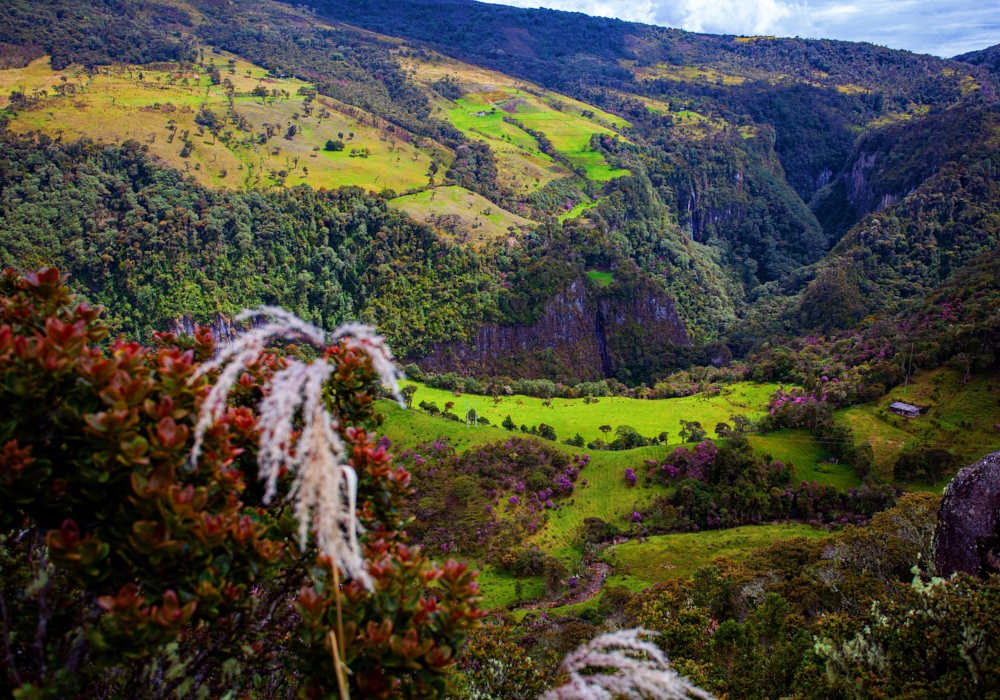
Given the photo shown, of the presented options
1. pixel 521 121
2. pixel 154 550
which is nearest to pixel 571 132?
pixel 521 121

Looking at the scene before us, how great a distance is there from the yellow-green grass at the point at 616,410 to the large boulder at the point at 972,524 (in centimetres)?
4601

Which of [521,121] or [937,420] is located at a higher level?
[521,121]

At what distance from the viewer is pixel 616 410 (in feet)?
217

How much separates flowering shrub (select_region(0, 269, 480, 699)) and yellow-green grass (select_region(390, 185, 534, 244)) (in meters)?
88.5

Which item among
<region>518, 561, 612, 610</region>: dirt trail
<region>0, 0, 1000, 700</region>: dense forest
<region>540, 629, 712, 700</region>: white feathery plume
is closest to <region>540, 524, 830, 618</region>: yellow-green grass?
<region>0, 0, 1000, 700</region>: dense forest

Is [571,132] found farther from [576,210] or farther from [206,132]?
[206,132]

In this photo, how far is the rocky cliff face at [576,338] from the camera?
3381 inches

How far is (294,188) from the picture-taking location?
93000 millimetres

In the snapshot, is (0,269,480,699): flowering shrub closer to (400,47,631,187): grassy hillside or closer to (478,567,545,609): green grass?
(478,567,545,609): green grass

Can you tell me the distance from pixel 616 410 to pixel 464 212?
46342mm

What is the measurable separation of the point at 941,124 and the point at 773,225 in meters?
41.3

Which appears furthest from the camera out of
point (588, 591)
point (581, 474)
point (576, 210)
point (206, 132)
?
point (576, 210)

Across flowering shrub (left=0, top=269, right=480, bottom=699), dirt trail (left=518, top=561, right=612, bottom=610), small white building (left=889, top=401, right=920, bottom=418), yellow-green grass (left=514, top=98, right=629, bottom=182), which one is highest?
yellow-green grass (left=514, top=98, right=629, bottom=182)

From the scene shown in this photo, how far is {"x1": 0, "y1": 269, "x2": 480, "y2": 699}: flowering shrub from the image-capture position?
12.8ft
